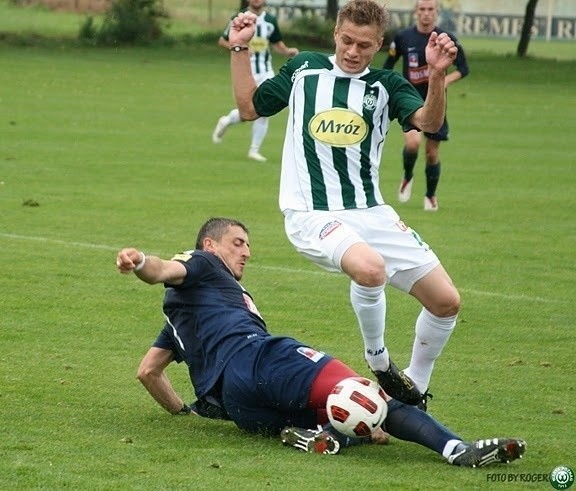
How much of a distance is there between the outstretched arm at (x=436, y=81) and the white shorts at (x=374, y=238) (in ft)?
1.83

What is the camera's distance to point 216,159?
820 inches

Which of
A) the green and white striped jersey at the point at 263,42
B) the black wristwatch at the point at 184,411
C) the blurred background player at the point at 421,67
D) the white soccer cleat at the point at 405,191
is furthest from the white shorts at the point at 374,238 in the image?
the green and white striped jersey at the point at 263,42

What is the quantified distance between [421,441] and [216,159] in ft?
47.2

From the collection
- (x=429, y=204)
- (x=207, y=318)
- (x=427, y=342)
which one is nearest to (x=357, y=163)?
(x=427, y=342)

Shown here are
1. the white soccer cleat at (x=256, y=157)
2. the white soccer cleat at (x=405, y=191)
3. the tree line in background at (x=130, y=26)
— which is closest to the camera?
the white soccer cleat at (x=405, y=191)

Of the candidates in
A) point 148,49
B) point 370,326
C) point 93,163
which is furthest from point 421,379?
point 148,49

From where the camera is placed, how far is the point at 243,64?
776 cm

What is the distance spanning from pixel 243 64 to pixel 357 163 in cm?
86

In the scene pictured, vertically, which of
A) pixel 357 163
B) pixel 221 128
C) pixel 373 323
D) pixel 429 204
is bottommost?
pixel 221 128

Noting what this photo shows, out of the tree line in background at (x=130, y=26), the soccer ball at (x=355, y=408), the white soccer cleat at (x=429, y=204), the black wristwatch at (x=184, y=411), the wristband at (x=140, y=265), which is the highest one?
the wristband at (x=140, y=265)

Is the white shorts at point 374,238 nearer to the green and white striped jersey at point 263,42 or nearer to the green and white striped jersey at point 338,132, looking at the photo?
the green and white striped jersey at point 338,132

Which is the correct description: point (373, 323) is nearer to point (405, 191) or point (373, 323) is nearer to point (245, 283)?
point (245, 283)

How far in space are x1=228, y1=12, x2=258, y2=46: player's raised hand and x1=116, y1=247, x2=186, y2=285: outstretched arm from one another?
1382 millimetres

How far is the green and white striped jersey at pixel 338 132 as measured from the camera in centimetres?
757
